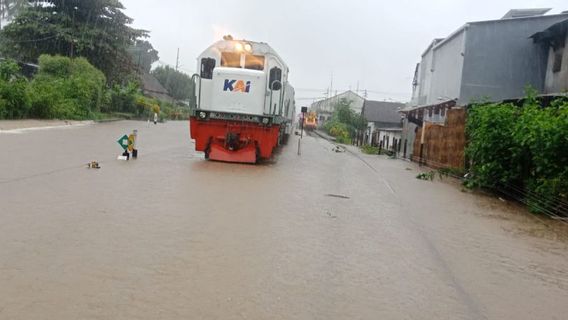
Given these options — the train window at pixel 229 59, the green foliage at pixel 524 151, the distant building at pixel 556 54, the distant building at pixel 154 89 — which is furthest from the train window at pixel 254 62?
the distant building at pixel 154 89

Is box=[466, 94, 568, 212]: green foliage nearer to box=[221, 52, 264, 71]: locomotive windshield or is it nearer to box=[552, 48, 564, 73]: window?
box=[221, 52, 264, 71]: locomotive windshield

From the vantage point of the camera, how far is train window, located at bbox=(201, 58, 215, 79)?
1789cm

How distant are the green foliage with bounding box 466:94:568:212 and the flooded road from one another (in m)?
0.82

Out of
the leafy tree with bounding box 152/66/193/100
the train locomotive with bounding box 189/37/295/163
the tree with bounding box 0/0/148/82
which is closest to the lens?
the train locomotive with bounding box 189/37/295/163

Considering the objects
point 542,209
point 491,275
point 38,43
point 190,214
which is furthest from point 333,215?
point 38,43

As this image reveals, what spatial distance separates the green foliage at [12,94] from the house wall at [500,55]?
20.9 metres

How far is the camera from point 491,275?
6840mm

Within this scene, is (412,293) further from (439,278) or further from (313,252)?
(313,252)

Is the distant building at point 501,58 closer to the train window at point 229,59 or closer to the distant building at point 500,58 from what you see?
the distant building at point 500,58

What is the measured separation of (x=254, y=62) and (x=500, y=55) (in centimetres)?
1561

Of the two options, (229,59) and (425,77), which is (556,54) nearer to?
(425,77)

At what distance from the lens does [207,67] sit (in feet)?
58.8

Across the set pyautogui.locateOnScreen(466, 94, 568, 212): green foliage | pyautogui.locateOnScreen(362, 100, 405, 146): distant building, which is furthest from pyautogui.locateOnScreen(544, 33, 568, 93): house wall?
pyautogui.locateOnScreen(362, 100, 405, 146): distant building

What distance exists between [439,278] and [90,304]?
12.0ft
